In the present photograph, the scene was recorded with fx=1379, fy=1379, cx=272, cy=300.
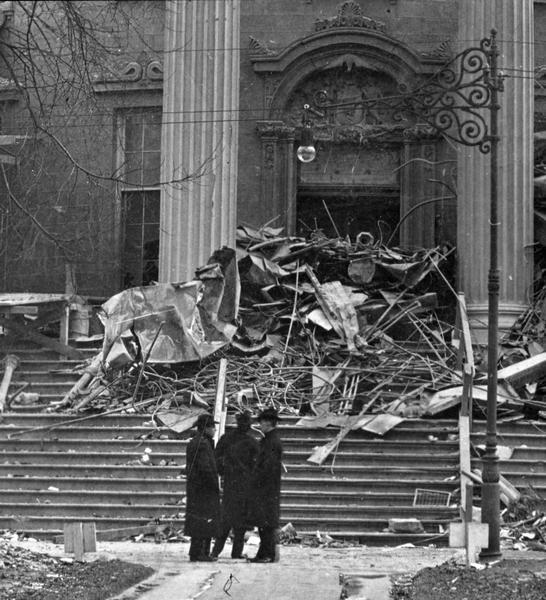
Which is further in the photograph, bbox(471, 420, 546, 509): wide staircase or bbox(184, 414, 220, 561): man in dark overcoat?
bbox(471, 420, 546, 509): wide staircase

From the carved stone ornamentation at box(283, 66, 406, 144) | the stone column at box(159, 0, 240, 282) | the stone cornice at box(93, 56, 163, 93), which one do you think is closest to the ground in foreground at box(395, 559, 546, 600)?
the stone column at box(159, 0, 240, 282)

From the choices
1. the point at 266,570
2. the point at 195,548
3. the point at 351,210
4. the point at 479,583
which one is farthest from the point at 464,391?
the point at 351,210

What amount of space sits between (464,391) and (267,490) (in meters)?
5.55

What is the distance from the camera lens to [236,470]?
51.6ft

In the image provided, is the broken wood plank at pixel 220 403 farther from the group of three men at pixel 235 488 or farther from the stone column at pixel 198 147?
the stone column at pixel 198 147

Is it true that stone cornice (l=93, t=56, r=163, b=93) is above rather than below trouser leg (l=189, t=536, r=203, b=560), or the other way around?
above

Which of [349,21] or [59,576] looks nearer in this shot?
[59,576]

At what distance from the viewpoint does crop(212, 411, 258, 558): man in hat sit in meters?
15.6

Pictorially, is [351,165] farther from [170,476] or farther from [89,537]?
[89,537]

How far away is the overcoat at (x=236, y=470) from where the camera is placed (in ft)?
51.0

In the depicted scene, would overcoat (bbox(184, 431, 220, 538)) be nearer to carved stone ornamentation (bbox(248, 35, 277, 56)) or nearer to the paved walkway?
the paved walkway

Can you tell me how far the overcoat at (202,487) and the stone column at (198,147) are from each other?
348 inches

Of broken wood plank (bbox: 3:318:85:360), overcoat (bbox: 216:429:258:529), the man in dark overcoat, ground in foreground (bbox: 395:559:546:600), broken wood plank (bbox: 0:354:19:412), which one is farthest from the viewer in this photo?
broken wood plank (bbox: 3:318:85:360)

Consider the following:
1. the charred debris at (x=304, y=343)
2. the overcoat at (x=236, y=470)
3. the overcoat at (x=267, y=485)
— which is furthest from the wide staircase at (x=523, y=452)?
the overcoat at (x=236, y=470)
